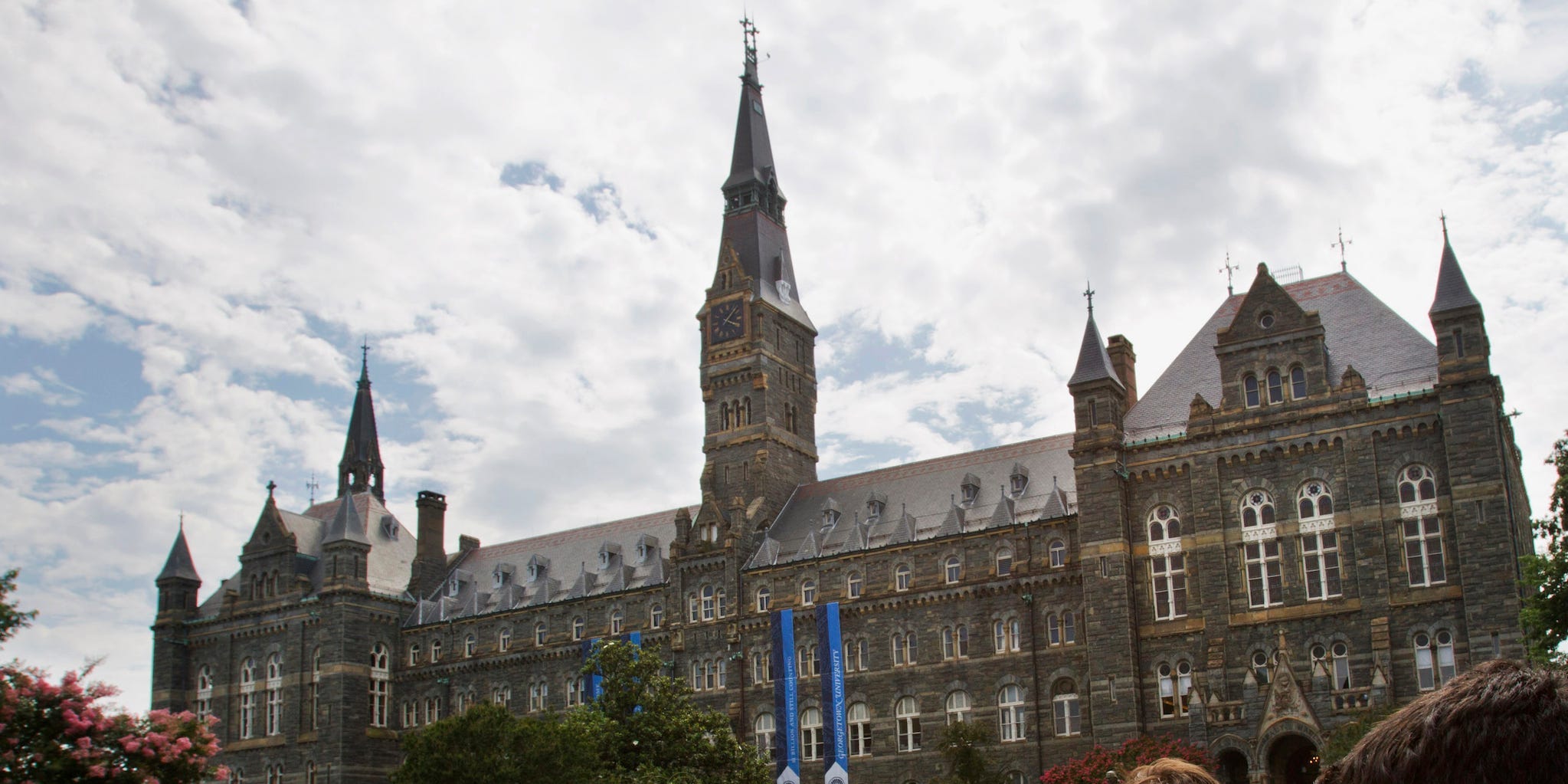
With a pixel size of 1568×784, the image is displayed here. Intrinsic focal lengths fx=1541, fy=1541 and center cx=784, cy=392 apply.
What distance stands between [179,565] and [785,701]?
43225 mm

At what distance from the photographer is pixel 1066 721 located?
62.5 metres

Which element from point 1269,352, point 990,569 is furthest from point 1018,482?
point 1269,352

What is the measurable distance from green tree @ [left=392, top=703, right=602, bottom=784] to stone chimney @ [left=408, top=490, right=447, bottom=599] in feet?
130

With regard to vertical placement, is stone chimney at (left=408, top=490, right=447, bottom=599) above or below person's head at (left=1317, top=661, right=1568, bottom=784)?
above

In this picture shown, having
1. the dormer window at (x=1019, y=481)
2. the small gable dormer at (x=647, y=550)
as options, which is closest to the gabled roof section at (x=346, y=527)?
the small gable dormer at (x=647, y=550)

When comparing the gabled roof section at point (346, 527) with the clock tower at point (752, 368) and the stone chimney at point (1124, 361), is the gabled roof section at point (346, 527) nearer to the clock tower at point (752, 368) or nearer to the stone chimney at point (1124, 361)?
the clock tower at point (752, 368)

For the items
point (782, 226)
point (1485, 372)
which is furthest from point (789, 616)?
point (1485, 372)

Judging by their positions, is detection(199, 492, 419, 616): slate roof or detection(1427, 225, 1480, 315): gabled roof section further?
detection(199, 492, 419, 616): slate roof

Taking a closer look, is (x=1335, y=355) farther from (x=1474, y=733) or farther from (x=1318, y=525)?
(x=1474, y=733)

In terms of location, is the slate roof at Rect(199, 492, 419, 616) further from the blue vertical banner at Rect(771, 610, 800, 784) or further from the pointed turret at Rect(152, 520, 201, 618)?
the blue vertical banner at Rect(771, 610, 800, 784)

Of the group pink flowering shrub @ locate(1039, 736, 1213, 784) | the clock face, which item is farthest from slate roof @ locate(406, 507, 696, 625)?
pink flowering shrub @ locate(1039, 736, 1213, 784)

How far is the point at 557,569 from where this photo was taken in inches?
3415

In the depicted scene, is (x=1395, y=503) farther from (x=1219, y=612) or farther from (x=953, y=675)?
(x=953, y=675)

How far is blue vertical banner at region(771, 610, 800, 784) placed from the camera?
67.5 meters
